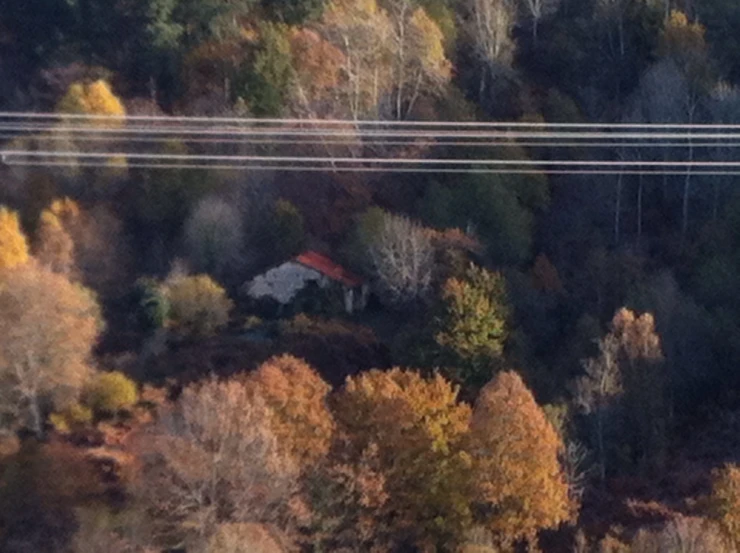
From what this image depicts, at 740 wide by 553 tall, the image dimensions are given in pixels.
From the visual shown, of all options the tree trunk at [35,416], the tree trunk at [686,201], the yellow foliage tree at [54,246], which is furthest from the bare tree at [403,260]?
the tree trunk at [35,416]

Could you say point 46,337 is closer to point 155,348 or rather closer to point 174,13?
point 155,348

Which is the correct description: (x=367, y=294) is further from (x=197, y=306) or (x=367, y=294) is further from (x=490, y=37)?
(x=490, y=37)

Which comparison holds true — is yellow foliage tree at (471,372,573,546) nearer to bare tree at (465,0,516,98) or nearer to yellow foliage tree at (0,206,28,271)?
yellow foliage tree at (0,206,28,271)

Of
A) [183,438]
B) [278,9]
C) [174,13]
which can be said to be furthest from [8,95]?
[183,438]

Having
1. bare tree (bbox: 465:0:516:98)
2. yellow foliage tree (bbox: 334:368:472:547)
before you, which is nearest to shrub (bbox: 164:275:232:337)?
yellow foliage tree (bbox: 334:368:472:547)

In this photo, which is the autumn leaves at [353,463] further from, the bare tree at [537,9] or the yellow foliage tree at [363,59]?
the bare tree at [537,9]

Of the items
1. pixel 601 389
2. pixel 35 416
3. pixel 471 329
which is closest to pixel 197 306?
pixel 35 416
